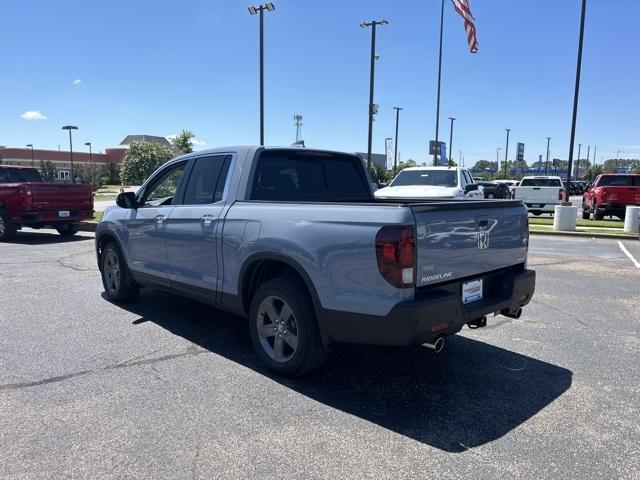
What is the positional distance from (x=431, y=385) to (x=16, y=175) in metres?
14.0

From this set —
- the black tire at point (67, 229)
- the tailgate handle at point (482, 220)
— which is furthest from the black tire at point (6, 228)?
the tailgate handle at point (482, 220)

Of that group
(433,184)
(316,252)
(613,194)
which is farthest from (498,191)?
(316,252)

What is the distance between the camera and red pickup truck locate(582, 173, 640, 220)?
17859mm

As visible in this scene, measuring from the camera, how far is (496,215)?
4035 mm

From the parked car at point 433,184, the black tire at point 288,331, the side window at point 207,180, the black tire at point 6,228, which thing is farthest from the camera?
the parked car at point 433,184

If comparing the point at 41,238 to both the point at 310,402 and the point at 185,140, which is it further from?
the point at 185,140

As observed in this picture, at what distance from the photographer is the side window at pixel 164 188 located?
18.1 ft

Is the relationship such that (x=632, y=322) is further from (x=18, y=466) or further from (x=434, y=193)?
(x=434, y=193)

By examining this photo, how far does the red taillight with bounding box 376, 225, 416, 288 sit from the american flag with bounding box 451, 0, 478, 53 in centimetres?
1976

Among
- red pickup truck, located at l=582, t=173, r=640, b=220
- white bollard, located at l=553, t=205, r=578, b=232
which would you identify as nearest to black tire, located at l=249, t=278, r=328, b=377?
white bollard, located at l=553, t=205, r=578, b=232

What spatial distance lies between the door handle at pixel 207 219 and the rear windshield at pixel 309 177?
0.41 metres

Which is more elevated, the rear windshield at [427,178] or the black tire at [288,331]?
the rear windshield at [427,178]

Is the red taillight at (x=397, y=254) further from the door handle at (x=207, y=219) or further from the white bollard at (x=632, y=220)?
the white bollard at (x=632, y=220)

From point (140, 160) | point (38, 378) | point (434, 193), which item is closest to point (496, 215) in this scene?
point (38, 378)
